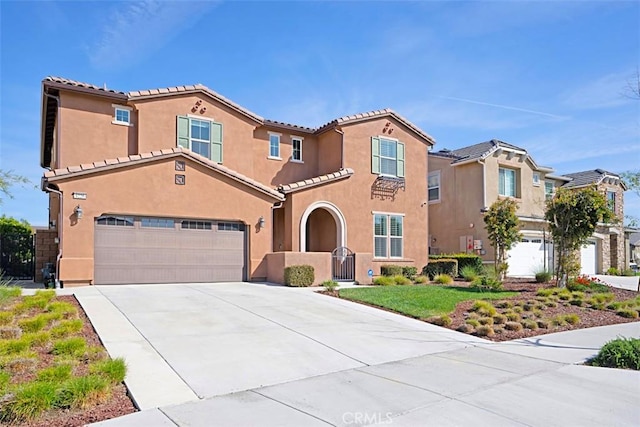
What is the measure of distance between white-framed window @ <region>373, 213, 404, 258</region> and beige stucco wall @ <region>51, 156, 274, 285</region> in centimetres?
582

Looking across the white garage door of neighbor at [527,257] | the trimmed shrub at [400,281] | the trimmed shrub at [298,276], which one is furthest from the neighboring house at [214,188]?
the white garage door of neighbor at [527,257]

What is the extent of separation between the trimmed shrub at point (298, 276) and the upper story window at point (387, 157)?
7.13 metres

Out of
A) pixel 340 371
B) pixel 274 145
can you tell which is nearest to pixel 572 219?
pixel 274 145

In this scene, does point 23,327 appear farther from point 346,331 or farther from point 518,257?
point 518,257

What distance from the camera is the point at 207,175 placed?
17.1m

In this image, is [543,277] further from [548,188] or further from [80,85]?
[80,85]

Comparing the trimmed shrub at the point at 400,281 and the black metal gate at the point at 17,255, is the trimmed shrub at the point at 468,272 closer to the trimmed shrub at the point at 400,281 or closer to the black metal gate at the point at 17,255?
the trimmed shrub at the point at 400,281

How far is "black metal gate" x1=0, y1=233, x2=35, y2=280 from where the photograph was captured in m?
19.6

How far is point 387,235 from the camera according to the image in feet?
72.9

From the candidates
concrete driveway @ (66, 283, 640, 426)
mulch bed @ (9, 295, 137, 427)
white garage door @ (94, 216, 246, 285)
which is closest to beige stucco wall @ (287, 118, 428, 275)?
white garage door @ (94, 216, 246, 285)

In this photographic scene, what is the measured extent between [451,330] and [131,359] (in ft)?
22.2

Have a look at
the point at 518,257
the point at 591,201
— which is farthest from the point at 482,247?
the point at 591,201

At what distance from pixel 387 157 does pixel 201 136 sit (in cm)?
871

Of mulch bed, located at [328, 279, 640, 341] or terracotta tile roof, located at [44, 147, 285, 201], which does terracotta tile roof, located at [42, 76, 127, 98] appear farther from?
mulch bed, located at [328, 279, 640, 341]
